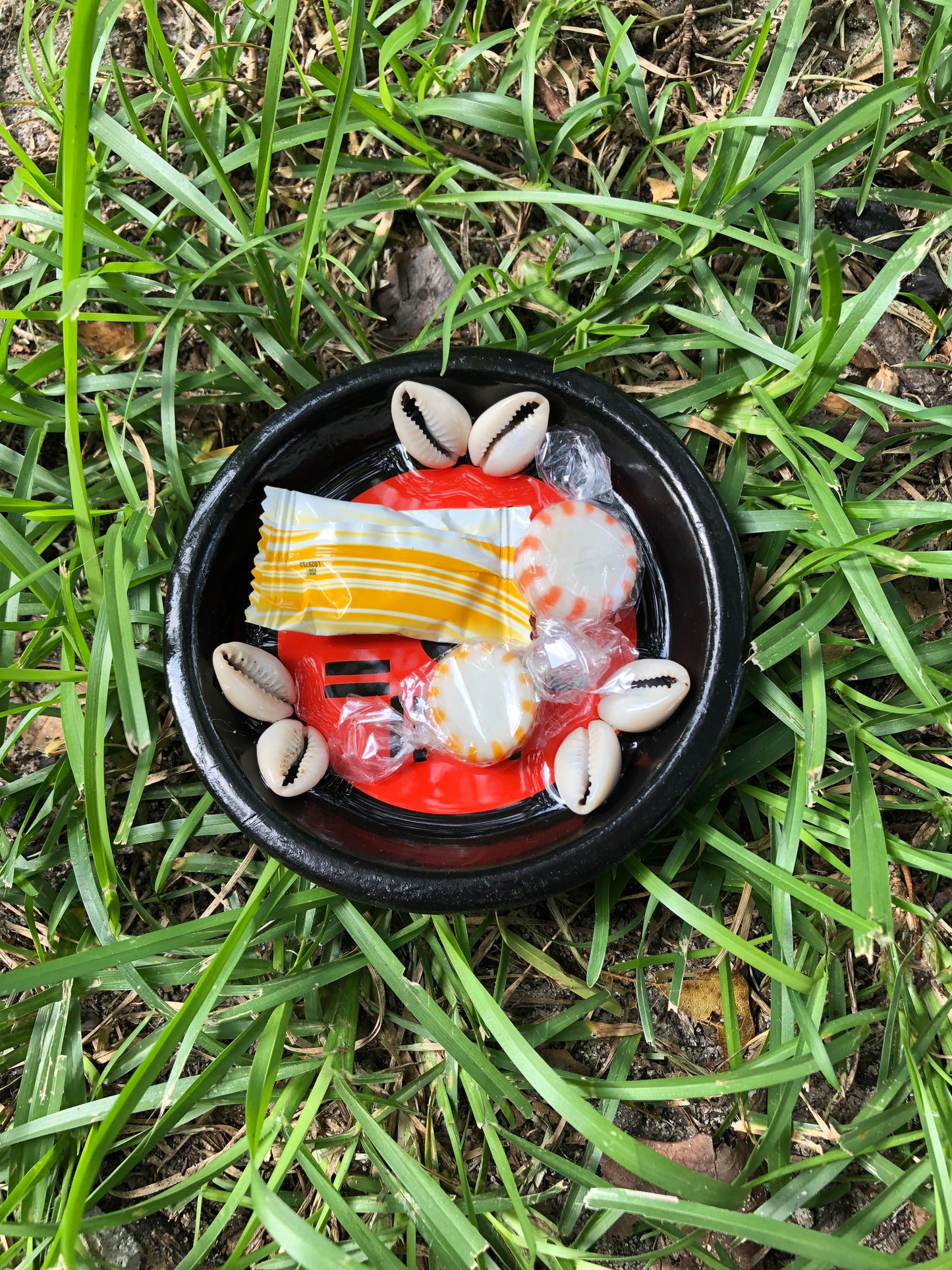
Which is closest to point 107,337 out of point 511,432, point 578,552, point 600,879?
point 511,432

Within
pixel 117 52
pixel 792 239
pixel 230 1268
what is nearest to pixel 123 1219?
pixel 230 1268

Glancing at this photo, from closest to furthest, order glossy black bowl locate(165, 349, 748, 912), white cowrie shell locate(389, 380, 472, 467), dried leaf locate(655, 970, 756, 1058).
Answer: glossy black bowl locate(165, 349, 748, 912)
white cowrie shell locate(389, 380, 472, 467)
dried leaf locate(655, 970, 756, 1058)

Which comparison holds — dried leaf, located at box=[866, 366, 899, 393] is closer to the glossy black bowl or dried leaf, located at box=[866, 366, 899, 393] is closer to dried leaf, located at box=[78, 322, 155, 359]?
the glossy black bowl

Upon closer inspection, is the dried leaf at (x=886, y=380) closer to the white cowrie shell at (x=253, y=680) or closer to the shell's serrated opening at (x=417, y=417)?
the shell's serrated opening at (x=417, y=417)

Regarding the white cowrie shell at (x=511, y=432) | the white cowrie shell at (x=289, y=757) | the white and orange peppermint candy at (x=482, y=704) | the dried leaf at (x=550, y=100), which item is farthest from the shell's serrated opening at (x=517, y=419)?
→ the dried leaf at (x=550, y=100)

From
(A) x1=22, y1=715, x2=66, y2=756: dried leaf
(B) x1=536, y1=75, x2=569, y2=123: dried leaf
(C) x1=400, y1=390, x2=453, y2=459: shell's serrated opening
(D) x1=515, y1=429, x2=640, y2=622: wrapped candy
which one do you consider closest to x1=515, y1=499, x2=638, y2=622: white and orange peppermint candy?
(D) x1=515, y1=429, x2=640, y2=622: wrapped candy

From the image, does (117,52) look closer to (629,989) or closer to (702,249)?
(702,249)

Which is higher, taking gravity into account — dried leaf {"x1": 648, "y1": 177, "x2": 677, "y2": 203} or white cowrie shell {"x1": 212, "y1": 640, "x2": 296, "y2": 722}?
dried leaf {"x1": 648, "y1": 177, "x2": 677, "y2": 203}

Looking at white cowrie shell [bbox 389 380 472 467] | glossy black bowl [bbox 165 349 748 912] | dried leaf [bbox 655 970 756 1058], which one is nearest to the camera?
glossy black bowl [bbox 165 349 748 912]
